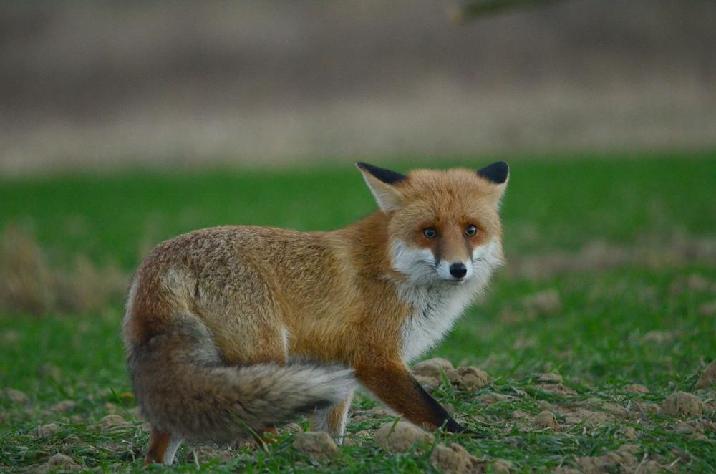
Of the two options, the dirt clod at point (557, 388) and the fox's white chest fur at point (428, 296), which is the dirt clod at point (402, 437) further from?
the dirt clod at point (557, 388)

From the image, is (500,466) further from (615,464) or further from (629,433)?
(629,433)

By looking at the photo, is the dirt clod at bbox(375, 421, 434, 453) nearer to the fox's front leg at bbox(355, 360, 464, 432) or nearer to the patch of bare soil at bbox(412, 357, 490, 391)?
the fox's front leg at bbox(355, 360, 464, 432)

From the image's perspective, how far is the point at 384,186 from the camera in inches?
275

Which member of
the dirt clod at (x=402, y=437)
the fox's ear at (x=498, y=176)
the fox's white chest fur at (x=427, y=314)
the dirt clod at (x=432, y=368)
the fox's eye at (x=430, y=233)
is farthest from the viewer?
the dirt clod at (x=432, y=368)

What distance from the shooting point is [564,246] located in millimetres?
18812

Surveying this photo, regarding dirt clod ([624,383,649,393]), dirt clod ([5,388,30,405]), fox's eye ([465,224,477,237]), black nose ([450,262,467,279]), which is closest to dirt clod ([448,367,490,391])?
dirt clod ([624,383,649,393])

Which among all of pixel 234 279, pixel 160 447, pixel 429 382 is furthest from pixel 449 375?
pixel 160 447

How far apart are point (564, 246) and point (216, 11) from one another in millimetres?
41453

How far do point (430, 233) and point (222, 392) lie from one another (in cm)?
186

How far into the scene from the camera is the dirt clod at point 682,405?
7.05m

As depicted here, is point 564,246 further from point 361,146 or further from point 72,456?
point 361,146

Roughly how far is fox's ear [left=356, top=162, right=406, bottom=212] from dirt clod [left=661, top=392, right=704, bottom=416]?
7.94 feet

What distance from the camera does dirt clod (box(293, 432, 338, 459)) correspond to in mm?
6262

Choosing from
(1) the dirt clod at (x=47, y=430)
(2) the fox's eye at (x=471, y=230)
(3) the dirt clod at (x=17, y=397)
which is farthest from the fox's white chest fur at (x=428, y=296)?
(3) the dirt clod at (x=17, y=397)
